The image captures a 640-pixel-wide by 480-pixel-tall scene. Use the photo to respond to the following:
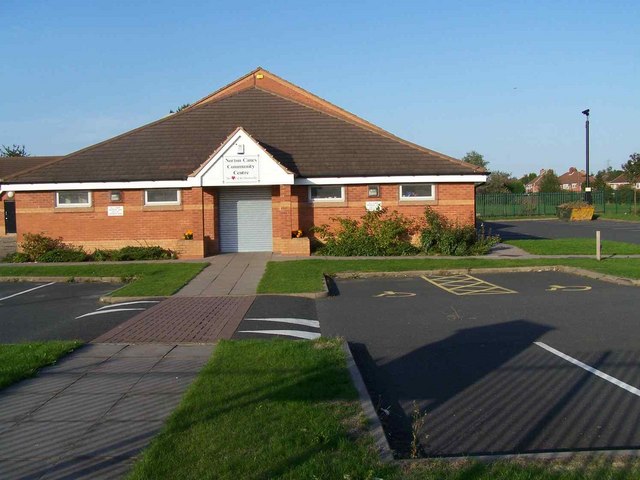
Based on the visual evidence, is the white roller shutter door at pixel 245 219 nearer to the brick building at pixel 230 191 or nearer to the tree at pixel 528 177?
the brick building at pixel 230 191

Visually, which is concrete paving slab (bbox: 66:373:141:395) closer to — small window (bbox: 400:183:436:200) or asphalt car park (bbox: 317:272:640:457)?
→ asphalt car park (bbox: 317:272:640:457)

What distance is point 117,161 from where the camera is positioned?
76.2 ft

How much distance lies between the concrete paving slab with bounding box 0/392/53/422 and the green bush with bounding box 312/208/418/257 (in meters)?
15.5

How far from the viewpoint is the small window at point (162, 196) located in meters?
22.5

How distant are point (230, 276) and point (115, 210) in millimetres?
7128

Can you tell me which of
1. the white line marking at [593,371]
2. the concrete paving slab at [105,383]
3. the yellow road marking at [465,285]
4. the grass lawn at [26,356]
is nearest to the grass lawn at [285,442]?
the concrete paving slab at [105,383]

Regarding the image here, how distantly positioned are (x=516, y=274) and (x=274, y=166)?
857 centimetres

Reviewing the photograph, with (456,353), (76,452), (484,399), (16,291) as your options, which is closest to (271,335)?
(456,353)

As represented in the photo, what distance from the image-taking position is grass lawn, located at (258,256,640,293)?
51.6 ft

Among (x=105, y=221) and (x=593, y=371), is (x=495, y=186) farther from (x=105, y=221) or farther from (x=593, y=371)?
(x=593, y=371)

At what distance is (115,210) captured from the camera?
2245 cm

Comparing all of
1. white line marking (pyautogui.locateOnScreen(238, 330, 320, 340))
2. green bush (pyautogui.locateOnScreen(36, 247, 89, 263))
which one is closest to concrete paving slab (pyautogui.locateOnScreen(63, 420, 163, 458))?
white line marking (pyautogui.locateOnScreen(238, 330, 320, 340))

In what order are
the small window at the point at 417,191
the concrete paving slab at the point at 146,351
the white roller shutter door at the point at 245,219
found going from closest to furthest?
the concrete paving slab at the point at 146,351, the small window at the point at 417,191, the white roller shutter door at the point at 245,219

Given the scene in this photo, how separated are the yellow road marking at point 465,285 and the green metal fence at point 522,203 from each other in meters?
45.9
